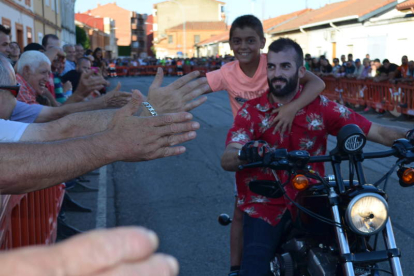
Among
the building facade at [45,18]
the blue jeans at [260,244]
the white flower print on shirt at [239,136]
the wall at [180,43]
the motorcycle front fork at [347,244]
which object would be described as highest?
the wall at [180,43]

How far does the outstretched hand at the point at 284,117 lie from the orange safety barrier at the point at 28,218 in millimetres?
1551

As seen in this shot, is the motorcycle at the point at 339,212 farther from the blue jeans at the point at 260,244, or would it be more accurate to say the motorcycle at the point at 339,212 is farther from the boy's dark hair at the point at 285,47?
the boy's dark hair at the point at 285,47

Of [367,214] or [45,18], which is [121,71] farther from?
[367,214]

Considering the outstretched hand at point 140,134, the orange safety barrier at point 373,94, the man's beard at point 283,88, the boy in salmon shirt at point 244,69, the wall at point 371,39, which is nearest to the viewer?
the outstretched hand at point 140,134

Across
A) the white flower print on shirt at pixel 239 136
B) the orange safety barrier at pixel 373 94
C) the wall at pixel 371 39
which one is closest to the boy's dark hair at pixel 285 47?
the white flower print on shirt at pixel 239 136

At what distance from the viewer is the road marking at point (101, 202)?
6.15 meters

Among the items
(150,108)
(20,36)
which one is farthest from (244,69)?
(20,36)

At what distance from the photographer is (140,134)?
216 cm

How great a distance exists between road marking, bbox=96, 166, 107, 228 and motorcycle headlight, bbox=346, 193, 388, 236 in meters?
4.00

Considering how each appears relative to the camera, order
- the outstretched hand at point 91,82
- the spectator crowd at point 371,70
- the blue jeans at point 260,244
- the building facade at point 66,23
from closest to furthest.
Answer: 1. the blue jeans at point 260,244
2. the outstretched hand at point 91,82
3. the spectator crowd at point 371,70
4. the building facade at point 66,23

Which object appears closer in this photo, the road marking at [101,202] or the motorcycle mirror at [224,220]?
the motorcycle mirror at [224,220]

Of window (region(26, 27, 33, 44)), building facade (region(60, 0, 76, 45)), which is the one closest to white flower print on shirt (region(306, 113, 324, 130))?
window (region(26, 27, 33, 44))

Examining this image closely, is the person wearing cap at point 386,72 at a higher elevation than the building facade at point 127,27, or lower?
lower

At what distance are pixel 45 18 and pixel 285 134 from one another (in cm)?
2984
